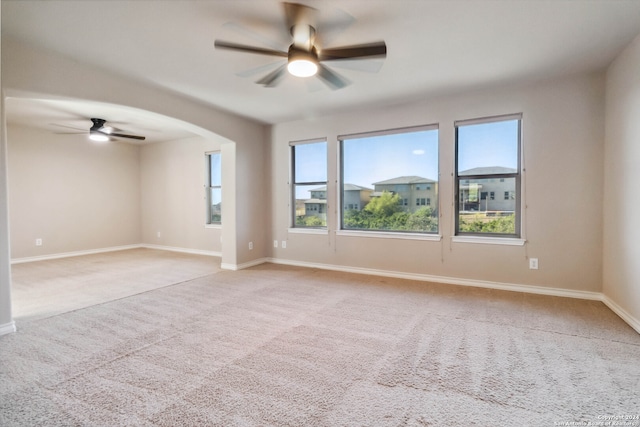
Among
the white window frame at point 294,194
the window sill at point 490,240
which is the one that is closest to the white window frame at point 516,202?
the window sill at point 490,240

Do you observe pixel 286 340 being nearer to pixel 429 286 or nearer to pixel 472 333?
pixel 472 333

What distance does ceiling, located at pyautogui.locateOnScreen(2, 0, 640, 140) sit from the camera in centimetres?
224

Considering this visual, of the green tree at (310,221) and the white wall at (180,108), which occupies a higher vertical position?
the white wall at (180,108)

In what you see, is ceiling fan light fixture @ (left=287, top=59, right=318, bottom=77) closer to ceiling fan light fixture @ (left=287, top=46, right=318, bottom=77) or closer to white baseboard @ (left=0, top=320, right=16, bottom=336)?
ceiling fan light fixture @ (left=287, top=46, right=318, bottom=77)

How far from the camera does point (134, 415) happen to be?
162cm

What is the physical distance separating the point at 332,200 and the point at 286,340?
9.56 ft

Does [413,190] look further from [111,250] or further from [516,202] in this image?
[111,250]

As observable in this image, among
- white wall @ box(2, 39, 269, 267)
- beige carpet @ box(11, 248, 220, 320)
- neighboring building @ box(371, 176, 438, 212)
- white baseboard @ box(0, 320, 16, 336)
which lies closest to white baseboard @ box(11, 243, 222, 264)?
beige carpet @ box(11, 248, 220, 320)

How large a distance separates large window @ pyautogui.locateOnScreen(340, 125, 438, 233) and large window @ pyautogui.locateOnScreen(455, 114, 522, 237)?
357 mm

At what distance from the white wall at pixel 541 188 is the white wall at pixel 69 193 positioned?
6114 mm

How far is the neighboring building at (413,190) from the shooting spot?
4.36 m

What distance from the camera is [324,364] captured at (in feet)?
7.00

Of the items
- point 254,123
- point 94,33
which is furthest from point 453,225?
point 94,33

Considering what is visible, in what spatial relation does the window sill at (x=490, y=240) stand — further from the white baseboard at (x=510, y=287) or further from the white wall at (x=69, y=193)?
the white wall at (x=69, y=193)
